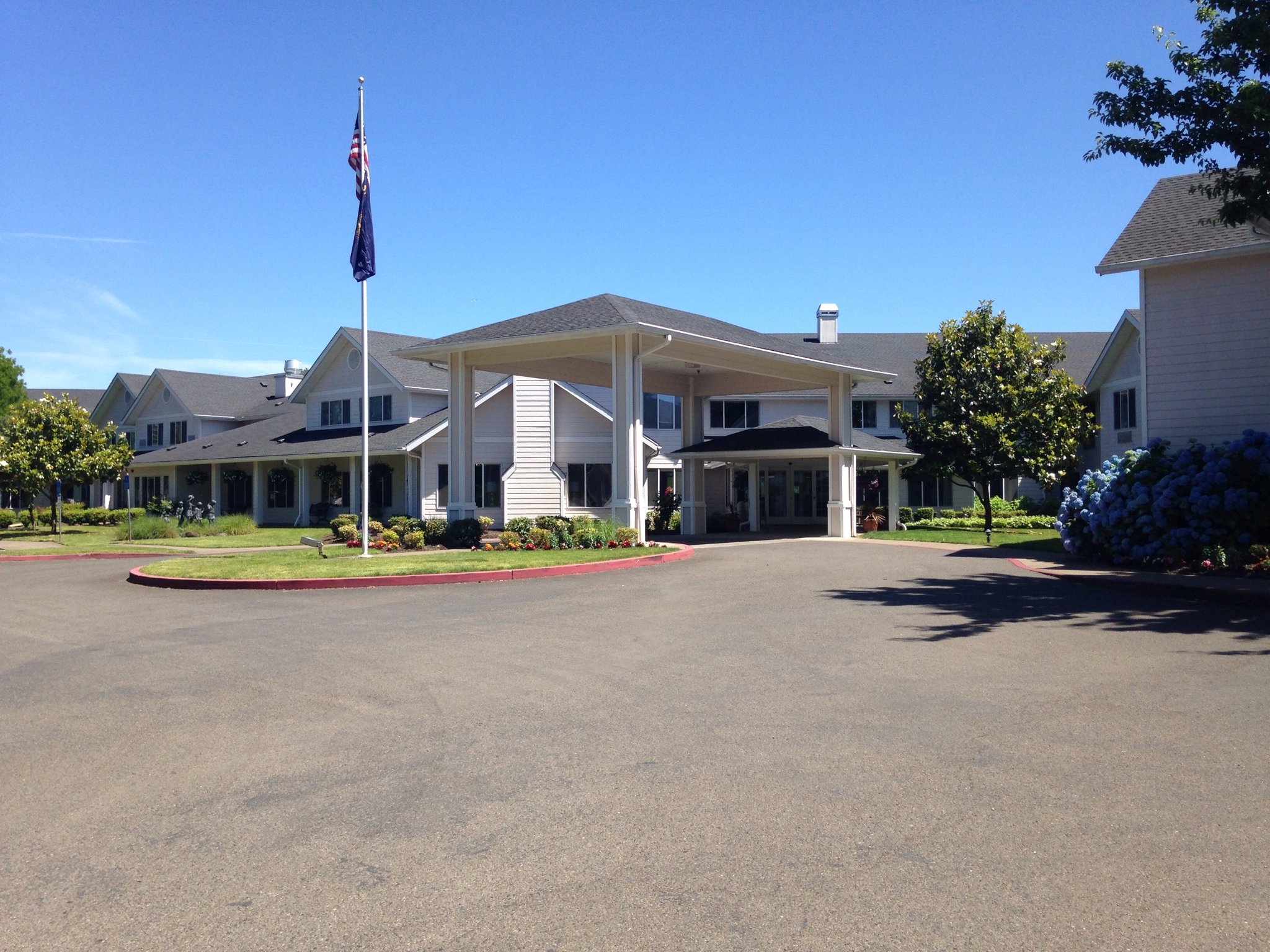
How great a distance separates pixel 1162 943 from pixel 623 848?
7.16 ft

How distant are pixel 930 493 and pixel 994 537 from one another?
1340 centimetres

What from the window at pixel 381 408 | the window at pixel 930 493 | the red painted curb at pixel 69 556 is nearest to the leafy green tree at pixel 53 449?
the window at pixel 381 408

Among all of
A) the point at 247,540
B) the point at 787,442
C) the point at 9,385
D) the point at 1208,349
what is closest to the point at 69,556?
the point at 247,540

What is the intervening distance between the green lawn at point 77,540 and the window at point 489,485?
950 centimetres

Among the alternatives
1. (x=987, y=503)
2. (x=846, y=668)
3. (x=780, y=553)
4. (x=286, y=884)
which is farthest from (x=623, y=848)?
(x=987, y=503)

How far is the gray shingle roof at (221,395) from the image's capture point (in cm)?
4522

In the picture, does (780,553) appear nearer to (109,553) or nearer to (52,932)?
(109,553)

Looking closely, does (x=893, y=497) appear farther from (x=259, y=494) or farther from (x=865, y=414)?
(x=259, y=494)

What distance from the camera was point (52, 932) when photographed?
3.85 m

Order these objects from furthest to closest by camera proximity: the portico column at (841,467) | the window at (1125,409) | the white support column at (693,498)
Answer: the window at (1125,409) < the white support column at (693,498) < the portico column at (841,467)

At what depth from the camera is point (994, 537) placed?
1109 inches

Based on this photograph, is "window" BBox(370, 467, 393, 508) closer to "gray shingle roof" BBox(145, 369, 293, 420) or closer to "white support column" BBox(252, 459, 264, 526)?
"white support column" BBox(252, 459, 264, 526)

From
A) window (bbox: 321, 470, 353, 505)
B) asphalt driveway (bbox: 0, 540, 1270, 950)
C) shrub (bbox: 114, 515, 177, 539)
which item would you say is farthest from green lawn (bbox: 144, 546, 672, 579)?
window (bbox: 321, 470, 353, 505)

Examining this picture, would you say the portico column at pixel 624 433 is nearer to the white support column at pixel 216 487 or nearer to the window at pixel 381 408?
the window at pixel 381 408
